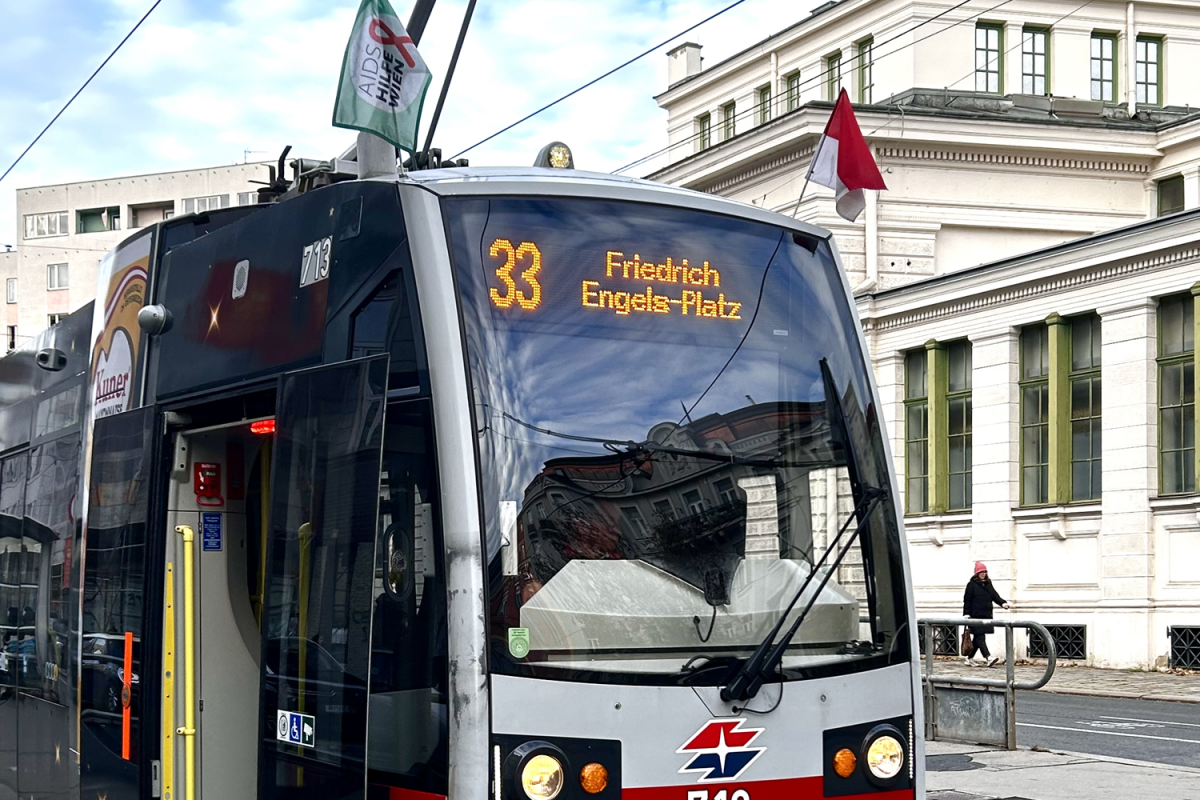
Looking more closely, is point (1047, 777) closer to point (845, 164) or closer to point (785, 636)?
point (845, 164)

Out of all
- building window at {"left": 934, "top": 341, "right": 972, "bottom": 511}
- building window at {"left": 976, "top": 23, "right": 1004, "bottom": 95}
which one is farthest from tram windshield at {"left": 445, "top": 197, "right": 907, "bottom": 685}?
building window at {"left": 976, "top": 23, "right": 1004, "bottom": 95}

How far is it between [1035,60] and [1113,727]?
95.0 ft

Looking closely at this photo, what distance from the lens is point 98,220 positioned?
91.5 m

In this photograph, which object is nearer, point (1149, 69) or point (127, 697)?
point (127, 697)

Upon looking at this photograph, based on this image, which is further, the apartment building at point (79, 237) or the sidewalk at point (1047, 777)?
the apartment building at point (79, 237)

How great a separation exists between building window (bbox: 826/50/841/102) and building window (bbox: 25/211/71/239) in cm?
5679

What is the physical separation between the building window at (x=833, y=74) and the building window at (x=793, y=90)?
5.06ft

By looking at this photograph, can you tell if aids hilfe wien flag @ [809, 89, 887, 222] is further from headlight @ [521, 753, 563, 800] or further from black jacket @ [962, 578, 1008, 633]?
black jacket @ [962, 578, 1008, 633]

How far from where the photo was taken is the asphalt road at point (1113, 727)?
15.4 metres

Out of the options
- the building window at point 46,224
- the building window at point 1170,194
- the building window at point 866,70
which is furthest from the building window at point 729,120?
the building window at point 46,224

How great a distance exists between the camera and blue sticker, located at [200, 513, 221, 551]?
7332mm

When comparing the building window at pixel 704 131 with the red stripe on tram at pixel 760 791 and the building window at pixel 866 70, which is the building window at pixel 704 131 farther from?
the red stripe on tram at pixel 760 791

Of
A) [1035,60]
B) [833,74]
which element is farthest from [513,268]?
[833,74]

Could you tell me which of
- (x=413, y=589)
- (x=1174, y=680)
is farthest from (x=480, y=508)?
(x=1174, y=680)
